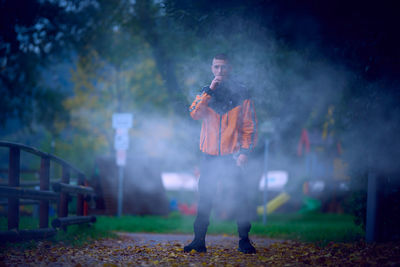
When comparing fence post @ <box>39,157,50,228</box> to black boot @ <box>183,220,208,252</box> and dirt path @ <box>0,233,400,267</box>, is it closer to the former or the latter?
dirt path @ <box>0,233,400,267</box>

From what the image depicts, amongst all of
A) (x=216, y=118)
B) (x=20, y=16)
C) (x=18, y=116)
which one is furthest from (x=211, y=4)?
(x=18, y=116)

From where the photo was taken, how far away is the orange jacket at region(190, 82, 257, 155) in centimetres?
488

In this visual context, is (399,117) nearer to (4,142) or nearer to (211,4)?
(211,4)

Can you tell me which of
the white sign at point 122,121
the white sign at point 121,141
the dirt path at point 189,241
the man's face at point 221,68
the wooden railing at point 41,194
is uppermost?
the man's face at point 221,68

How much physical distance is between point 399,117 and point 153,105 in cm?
2379

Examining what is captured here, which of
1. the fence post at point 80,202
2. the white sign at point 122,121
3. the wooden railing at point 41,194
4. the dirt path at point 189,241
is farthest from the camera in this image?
the white sign at point 122,121

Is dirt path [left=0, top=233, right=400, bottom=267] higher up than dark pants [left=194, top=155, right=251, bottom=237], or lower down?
lower down

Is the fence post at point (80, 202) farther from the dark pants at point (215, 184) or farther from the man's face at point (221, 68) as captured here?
the man's face at point (221, 68)

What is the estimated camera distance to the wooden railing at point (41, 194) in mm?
5414

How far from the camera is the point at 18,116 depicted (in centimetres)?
1568

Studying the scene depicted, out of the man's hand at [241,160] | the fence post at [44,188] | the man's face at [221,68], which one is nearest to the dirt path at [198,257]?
the fence post at [44,188]

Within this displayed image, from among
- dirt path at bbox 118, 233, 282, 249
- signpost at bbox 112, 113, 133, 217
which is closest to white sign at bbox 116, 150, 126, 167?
signpost at bbox 112, 113, 133, 217

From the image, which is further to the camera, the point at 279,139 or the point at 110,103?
the point at 110,103

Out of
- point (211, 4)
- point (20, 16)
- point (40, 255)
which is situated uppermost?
point (20, 16)
